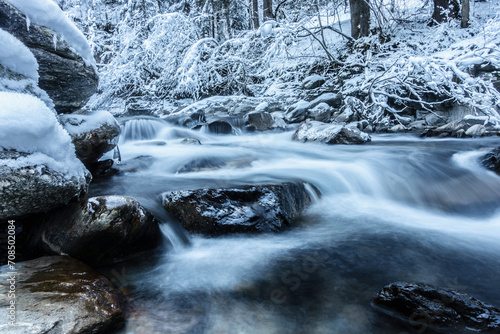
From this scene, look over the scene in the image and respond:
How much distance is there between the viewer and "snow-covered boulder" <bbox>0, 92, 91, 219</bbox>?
7.50 feet

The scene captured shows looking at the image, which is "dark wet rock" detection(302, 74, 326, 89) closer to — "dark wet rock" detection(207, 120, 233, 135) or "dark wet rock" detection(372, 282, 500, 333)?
"dark wet rock" detection(207, 120, 233, 135)

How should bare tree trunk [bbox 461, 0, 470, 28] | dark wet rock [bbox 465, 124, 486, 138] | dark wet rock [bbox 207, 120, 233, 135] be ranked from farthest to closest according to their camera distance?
1. bare tree trunk [bbox 461, 0, 470, 28]
2. dark wet rock [bbox 207, 120, 233, 135]
3. dark wet rock [bbox 465, 124, 486, 138]

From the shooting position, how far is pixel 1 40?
2664mm

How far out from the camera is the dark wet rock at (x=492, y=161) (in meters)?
4.61

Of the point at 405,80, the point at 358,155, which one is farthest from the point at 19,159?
the point at 405,80

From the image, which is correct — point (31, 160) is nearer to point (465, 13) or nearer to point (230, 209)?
point (230, 209)

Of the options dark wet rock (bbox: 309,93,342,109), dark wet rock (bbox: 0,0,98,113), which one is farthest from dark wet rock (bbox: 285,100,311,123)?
dark wet rock (bbox: 0,0,98,113)

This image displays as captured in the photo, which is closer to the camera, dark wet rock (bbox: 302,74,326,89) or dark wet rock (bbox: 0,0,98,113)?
dark wet rock (bbox: 0,0,98,113)

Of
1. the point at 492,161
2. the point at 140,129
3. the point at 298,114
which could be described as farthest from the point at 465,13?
the point at 140,129

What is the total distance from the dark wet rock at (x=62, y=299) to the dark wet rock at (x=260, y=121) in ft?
23.6

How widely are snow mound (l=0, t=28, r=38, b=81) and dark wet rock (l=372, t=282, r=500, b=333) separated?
3.73 metres

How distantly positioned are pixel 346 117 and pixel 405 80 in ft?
5.97

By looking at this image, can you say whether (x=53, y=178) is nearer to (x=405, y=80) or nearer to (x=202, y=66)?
(x=405, y=80)

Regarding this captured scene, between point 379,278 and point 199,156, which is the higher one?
point 199,156
